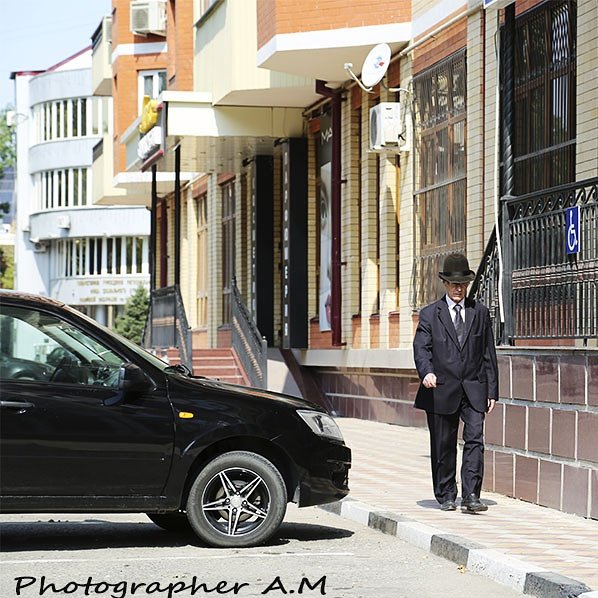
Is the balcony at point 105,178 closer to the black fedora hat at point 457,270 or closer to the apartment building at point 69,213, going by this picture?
the black fedora hat at point 457,270

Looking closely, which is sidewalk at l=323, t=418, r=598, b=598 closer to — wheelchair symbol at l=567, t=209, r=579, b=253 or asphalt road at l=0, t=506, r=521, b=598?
asphalt road at l=0, t=506, r=521, b=598

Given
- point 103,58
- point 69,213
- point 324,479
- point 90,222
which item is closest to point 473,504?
point 324,479

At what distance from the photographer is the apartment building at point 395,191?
1195cm

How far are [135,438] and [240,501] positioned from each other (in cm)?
87

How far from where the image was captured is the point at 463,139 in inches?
755

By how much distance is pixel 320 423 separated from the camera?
1057 centimetres

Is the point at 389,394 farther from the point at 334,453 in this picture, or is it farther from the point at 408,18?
the point at 334,453

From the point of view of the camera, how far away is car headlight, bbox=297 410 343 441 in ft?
34.2

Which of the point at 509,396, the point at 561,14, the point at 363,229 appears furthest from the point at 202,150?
the point at 509,396

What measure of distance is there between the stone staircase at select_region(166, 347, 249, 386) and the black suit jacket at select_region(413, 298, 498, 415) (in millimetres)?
15006

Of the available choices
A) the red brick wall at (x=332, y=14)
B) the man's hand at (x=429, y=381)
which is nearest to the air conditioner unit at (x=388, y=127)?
the red brick wall at (x=332, y=14)

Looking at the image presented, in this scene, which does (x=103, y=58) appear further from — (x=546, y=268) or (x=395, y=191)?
(x=546, y=268)

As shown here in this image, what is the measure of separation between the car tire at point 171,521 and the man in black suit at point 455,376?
204cm

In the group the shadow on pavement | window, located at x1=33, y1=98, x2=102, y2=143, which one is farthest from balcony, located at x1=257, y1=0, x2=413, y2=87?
window, located at x1=33, y1=98, x2=102, y2=143
